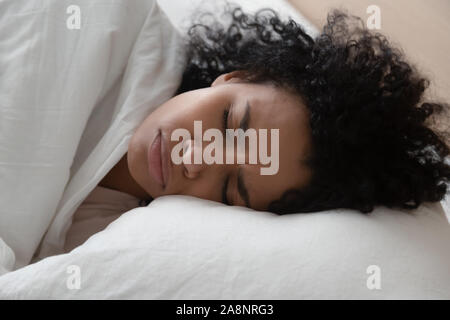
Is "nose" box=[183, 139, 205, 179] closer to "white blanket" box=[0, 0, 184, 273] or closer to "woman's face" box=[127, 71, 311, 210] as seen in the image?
"woman's face" box=[127, 71, 311, 210]

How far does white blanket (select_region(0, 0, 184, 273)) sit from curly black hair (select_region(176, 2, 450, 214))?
24 cm

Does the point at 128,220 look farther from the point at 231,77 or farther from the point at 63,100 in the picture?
the point at 231,77

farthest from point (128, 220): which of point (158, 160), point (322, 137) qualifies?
point (322, 137)

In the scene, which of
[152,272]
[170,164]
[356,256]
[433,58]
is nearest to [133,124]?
[170,164]

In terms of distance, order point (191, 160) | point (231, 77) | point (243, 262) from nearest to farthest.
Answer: point (243, 262)
point (191, 160)
point (231, 77)

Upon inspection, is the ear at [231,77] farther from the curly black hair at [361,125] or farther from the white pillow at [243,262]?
the white pillow at [243,262]

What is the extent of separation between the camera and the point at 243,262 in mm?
670

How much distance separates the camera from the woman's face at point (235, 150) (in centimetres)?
84

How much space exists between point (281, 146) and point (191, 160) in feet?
0.51

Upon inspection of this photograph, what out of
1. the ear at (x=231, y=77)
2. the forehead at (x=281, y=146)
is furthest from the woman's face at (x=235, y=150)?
the ear at (x=231, y=77)

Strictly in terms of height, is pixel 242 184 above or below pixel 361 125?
below

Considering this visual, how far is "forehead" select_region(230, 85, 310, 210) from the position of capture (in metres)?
0.84

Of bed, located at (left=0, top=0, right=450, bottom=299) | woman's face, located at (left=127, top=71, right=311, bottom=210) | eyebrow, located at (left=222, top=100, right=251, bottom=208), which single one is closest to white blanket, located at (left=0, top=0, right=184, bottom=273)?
bed, located at (left=0, top=0, right=450, bottom=299)
